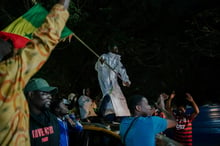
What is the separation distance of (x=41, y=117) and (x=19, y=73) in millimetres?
1670

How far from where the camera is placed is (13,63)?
1638mm

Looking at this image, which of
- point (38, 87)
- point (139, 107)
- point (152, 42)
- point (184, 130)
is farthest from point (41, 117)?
point (152, 42)

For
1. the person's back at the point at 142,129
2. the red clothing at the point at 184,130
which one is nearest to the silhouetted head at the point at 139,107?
the person's back at the point at 142,129

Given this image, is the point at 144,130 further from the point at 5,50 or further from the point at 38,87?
the point at 5,50

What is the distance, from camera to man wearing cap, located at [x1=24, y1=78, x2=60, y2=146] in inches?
122

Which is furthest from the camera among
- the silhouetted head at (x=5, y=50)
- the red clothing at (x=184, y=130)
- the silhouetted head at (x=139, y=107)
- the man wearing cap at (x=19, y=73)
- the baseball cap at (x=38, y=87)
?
the red clothing at (x=184, y=130)

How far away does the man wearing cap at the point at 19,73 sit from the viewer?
1641 mm

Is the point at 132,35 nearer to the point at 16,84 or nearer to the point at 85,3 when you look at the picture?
the point at 85,3

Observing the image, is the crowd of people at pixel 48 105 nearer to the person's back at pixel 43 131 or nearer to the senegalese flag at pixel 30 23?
the person's back at pixel 43 131

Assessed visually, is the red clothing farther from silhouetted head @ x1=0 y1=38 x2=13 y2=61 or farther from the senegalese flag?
silhouetted head @ x1=0 y1=38 x2=13 y2=61

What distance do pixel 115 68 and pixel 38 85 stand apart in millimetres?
3917

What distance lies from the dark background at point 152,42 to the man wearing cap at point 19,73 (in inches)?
491

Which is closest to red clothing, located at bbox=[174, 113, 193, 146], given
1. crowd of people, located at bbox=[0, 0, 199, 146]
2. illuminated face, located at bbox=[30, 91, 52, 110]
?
crowd of people, located at bbox=[0, 0, 199, 146]

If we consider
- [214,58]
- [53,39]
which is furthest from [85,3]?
[53,39]
